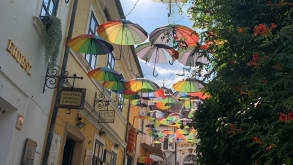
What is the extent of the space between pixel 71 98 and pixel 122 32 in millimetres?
2166

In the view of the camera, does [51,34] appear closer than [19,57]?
No

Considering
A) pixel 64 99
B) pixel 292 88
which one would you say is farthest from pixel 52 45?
pixel 292 88

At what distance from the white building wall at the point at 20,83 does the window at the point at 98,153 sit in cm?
441

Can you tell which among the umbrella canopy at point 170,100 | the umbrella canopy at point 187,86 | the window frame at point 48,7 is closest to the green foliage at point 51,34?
the window frame at point 48,7

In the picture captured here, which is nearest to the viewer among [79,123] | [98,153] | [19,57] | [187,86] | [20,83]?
[19,57]

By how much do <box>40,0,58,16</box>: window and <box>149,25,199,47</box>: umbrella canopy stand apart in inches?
104

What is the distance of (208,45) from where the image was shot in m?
6.39

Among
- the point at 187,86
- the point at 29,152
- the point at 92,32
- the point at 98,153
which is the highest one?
the point at 92,32

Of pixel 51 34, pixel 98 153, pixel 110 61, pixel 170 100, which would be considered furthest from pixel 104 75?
pixel 170 100

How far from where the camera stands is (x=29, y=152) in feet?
22.5

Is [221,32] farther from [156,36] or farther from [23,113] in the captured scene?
[23,113]

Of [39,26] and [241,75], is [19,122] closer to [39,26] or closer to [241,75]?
[39,26]

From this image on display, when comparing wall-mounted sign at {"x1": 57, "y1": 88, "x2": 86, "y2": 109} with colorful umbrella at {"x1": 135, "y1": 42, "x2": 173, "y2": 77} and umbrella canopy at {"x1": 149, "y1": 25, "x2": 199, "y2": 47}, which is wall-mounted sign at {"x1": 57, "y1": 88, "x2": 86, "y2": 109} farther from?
colorful umbrella at {"x1": 135, "y1": 42, "x2": 173, "y2": 77}

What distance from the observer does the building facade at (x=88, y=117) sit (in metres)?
8.94
